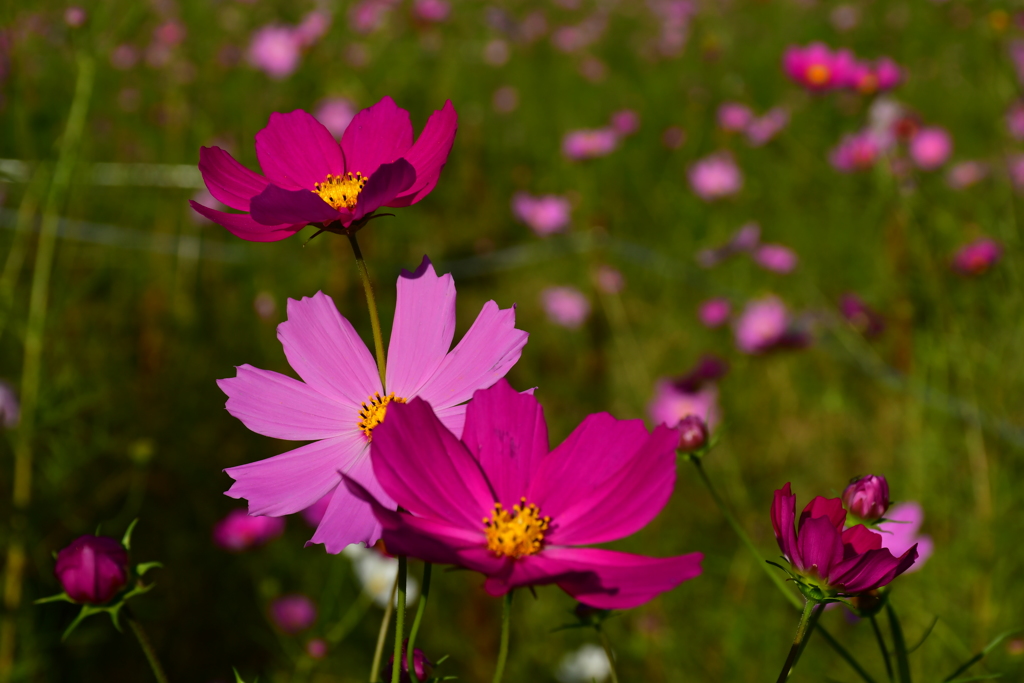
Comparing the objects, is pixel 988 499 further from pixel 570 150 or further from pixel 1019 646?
pixel 570 150

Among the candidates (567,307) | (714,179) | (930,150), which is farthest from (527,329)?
(930,150)

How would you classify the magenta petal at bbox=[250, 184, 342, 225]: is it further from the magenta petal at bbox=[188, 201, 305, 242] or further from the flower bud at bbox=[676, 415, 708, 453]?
the flower bud at bbox=[676, 415, 708, 453]

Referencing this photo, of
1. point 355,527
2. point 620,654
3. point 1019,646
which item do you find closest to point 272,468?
point 355,527

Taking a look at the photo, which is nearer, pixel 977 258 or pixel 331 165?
pixel 331 165

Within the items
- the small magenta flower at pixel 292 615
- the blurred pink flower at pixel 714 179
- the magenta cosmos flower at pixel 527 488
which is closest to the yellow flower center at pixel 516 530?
the magenta cosmos flower at pixel 527 488

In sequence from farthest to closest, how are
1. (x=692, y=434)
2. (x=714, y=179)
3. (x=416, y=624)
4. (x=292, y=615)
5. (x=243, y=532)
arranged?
(x=714, y=179) → (x=243, y=532) → (x=292, y=615) → (x=692, y=434) → (x=416, y=624)

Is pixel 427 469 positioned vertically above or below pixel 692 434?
above

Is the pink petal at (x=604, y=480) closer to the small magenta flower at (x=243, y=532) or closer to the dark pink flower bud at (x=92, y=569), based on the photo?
the dark pink flower bud at (x=92, y=569)

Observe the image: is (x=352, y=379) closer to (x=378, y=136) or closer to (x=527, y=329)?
(x=378, y=136)
